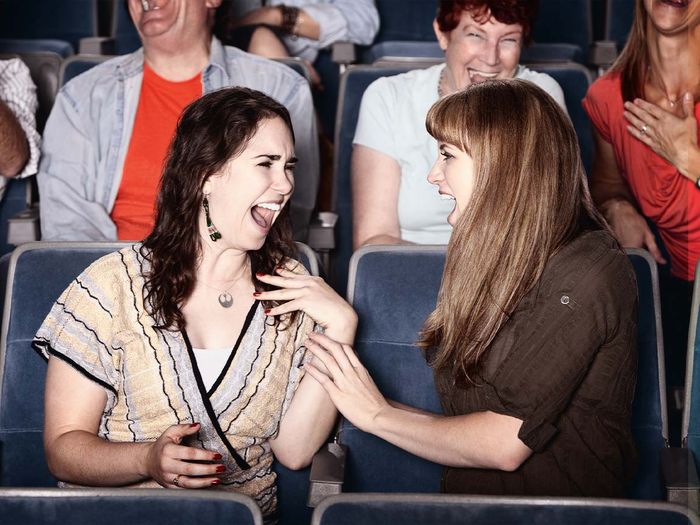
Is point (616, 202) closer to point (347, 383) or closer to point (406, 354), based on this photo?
point (406, 354)

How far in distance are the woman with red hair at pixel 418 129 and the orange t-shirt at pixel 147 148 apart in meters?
0.42

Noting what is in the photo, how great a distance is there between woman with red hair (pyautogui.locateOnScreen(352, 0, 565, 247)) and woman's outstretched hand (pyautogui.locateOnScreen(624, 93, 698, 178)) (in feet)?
0.54

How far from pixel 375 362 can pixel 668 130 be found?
2.73 feet

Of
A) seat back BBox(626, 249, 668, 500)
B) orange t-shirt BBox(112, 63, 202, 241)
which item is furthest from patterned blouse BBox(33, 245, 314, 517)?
orange t-shirt BBox(112, 63, 202, 241)

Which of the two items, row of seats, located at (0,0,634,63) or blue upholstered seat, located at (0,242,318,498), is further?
row of seats, located at (0,0,634,63)

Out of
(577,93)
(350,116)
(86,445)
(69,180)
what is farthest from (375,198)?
(86,445)

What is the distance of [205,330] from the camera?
4.80 ft

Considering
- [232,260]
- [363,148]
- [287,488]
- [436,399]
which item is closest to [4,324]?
[232,260]

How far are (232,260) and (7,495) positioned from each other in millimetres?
582

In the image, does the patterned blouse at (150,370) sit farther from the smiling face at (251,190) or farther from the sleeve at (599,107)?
the sleeve at (599,107)

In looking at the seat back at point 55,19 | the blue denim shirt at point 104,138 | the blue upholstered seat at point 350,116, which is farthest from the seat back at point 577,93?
the seat back at point 55,19

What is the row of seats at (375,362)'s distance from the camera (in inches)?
59.9

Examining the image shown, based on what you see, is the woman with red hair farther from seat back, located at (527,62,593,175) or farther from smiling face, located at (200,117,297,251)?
smiling face, located at (200,117,297,251)

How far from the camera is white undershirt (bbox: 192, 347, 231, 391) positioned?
4.71ft
